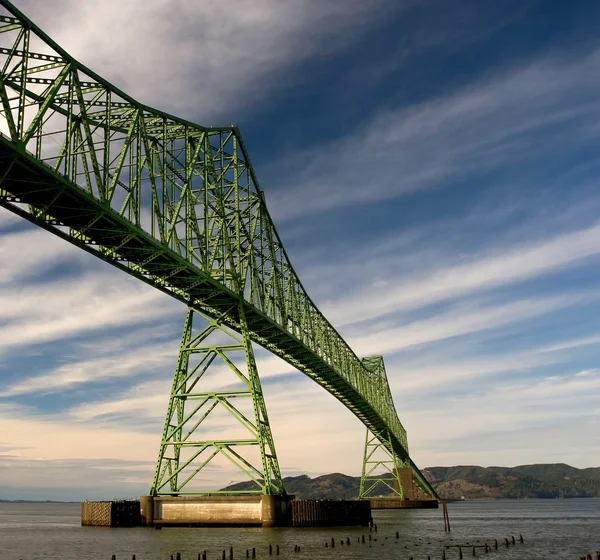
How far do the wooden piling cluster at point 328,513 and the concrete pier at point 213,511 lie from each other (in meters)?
2.80

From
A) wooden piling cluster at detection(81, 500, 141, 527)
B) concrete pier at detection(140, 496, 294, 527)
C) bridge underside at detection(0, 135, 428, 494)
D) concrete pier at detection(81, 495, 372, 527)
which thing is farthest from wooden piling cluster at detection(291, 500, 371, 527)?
bridge underside at detection(0, 135, 428, 494)

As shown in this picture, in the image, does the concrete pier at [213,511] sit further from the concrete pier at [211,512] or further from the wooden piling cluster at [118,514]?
the wooden piling cluster at [118,514]

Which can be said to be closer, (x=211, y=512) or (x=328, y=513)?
(x=211, y=512)

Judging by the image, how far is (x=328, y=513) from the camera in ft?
186

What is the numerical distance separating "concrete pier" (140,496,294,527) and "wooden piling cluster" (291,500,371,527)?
2800mm

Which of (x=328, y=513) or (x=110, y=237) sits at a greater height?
(x=110, y=237)

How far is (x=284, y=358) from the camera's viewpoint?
235ft

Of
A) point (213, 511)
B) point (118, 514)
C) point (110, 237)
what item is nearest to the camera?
point (110, 237)

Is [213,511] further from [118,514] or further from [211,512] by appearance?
[118,514]

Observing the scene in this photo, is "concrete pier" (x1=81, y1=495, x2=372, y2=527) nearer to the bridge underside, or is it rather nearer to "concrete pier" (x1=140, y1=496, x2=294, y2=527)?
"concrete pier" (x1=140, y1=496, x2=294, y2=527)

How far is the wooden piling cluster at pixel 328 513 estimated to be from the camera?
51719mm

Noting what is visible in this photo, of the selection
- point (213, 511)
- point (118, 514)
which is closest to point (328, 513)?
point (213, 511)

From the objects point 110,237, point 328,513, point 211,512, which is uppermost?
point 110,237

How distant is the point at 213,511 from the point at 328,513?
A: 13.5 metres
